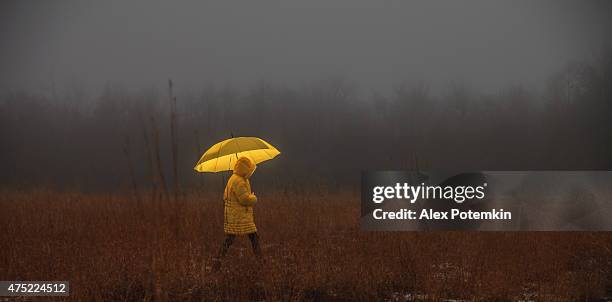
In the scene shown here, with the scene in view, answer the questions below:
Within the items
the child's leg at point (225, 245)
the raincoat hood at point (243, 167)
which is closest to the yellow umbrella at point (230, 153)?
the raincoat hood at point (243, 167)

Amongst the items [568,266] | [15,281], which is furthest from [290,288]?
[568,266]

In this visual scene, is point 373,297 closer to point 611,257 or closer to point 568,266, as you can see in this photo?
point 568,266

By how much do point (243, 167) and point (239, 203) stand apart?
1.32ft

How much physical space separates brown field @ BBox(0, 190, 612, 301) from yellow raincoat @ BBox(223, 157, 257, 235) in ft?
1.12

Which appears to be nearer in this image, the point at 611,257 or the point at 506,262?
the point at 506,262

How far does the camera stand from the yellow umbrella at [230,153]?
4.94 meters

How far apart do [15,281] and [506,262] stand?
17.2ft

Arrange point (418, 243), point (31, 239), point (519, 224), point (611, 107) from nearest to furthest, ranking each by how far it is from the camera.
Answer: point (418, 243) → point (31, 239) → point (519, 224) → point (611, 107)

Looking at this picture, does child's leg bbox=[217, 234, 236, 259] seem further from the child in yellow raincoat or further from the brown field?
the brown field

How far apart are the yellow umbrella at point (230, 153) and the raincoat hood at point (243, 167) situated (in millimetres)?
100

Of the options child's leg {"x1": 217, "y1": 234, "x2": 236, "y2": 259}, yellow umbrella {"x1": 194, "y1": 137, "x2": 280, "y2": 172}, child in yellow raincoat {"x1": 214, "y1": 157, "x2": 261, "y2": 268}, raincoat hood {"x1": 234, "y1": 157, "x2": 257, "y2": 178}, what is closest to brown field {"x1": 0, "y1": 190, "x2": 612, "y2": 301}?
child's leg {"x1": 217, "y1": 234, "x2": 236, "y2": 259}

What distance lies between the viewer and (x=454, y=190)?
6270mm

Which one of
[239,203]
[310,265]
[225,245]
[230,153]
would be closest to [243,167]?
[230,153]

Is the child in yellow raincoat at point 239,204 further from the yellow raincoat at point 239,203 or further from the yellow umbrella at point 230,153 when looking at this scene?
the yellow umbrella at point 230,153
